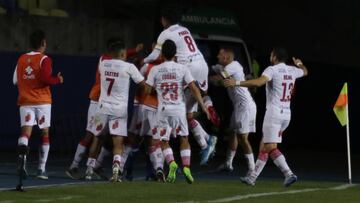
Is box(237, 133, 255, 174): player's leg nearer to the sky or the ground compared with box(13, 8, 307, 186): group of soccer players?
nearer to the ground

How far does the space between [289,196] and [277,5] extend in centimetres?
1867

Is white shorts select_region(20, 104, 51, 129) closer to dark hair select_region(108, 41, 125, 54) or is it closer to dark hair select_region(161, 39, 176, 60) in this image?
dark hair select_region(108, 41, 125, 54)

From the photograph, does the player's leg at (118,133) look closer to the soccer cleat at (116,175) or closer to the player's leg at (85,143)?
the soccer cleat at (116,175)

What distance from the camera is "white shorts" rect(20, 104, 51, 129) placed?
1934cm

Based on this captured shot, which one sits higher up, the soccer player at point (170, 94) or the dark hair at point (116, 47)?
the dark hair at point (116, 47)

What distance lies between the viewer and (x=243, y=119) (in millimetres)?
22234

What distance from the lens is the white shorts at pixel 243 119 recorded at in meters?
22.2

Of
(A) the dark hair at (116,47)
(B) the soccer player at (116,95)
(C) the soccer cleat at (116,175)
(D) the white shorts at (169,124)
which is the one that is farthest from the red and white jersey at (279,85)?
(C) the soccer cleat at (116,175)

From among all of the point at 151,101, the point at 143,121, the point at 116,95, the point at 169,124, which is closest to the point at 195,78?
the point at 151,101

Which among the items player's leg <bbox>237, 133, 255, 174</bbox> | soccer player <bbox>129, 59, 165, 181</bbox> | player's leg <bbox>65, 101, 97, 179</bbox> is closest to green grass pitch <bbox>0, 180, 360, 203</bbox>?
soccer player <bbox>129, 59, 165, 181</bbox>

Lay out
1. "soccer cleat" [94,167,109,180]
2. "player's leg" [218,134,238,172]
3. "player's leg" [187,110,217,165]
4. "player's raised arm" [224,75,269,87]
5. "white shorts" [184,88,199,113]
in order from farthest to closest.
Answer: "player's leg" [218,134,238,172], "player's leg" [187,110,217,165], "white shorts" [184,88,199,113], "soccer cleat" [94,167,109,180], "player's raised arm" [224,75,269,87]

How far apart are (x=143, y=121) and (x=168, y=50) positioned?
137 centimetres

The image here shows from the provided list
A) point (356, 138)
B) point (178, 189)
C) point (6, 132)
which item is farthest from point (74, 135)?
point (178, 189)

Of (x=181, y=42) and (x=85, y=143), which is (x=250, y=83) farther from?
(x=85, y=143)
